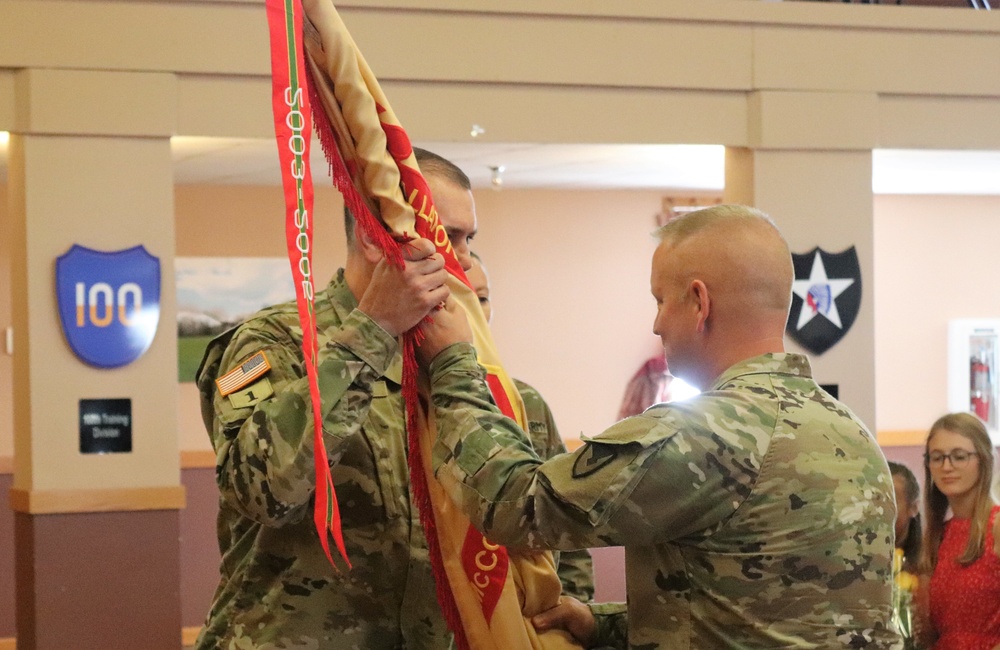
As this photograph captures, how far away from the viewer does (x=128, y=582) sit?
530 centimetres

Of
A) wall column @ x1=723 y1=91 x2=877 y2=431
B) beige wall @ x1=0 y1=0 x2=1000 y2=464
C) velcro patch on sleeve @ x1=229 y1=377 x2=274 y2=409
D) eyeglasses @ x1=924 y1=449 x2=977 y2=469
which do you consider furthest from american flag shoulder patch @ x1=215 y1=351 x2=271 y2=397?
wall column @ x1=723 y1=91 x2=877 y2=431

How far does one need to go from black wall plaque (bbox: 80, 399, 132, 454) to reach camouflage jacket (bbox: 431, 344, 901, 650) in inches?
151

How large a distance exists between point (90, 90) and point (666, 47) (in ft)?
8.60

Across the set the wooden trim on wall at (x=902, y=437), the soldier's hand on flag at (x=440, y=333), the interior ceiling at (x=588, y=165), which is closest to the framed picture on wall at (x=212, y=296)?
the interior ceiling at (x=588, y=165)

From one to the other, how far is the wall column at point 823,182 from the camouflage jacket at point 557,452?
3.94 metres

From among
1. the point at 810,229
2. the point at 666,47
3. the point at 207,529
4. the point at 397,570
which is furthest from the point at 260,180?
the point at 397,570

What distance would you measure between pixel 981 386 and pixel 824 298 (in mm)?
3639

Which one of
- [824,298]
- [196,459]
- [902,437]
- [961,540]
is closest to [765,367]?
[961,540]

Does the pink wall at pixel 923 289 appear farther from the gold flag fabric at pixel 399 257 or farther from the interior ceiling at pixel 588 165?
the gold flag fabric at pixel 399 257

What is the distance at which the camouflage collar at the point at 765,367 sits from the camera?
5.79ft

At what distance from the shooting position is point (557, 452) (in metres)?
2.38

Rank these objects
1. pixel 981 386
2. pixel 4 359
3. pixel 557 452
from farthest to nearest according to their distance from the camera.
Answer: pixel 981 386, pixel 4 359, pixel 557 452

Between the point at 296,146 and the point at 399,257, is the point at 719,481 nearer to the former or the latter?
the point at 399,257

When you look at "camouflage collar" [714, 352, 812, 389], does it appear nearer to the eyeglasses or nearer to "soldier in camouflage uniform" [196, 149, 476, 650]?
"soldier in camouflage uniform" [196, 149, 476, 650]
